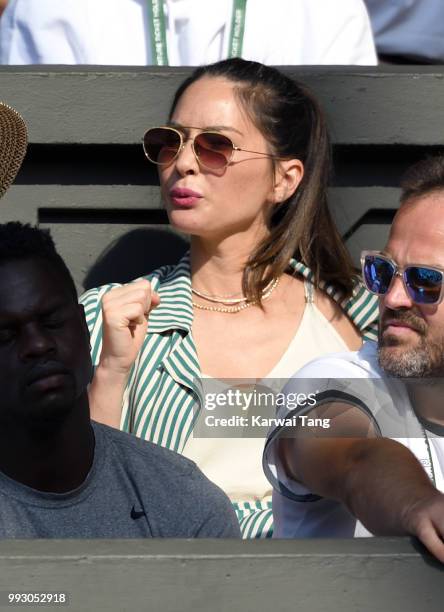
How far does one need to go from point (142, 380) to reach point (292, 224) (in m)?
0.59

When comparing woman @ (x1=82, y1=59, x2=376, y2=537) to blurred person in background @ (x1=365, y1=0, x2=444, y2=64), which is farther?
blurred person in background @ (x1=365, y1=0, x2=444, y2=64)

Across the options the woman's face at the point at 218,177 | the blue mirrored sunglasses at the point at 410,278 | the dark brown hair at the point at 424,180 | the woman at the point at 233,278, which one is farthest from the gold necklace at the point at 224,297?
the blue mirrored sunglasses at the point at 410,278

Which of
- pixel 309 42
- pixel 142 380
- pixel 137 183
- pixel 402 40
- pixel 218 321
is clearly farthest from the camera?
pixel 402 40

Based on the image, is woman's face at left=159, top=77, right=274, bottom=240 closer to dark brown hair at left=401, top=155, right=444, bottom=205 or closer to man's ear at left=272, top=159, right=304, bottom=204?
man's ear at left=272, top=159, right=304, bottom=204

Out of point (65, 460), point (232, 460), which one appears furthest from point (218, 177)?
point (65, 460)

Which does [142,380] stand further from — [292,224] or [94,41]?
[94,41]

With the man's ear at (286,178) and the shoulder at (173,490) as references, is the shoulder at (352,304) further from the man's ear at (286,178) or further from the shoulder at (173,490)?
the shoulder at (173,490)

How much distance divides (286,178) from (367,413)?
105 centimetres

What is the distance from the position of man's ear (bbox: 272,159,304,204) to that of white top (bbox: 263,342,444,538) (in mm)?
896

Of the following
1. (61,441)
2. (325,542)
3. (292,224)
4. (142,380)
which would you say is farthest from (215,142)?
(325,542)

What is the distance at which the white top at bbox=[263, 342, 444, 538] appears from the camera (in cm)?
242

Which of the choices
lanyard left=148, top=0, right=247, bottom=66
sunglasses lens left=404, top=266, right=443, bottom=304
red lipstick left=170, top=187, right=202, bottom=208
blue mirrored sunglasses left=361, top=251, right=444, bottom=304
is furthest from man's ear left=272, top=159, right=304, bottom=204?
sunglasses lens left=404, top=266, right=443, bottom=304

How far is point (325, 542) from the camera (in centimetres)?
202

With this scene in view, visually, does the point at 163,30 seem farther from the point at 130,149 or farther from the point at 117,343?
the point at 117,343
